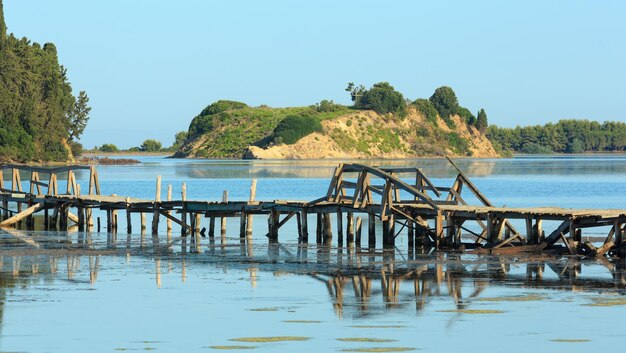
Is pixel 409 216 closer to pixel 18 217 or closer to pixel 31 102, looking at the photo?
pixel 18 217

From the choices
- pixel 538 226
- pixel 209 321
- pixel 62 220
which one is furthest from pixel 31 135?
pixel 209 321

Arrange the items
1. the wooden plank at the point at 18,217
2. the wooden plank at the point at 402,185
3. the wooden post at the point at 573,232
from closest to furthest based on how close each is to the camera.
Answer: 1. the wooden post at the point at 573,232
2. the wooden plank at the point at 402,185
3. the wooden plank at the point at 18,217

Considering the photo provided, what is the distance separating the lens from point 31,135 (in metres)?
124

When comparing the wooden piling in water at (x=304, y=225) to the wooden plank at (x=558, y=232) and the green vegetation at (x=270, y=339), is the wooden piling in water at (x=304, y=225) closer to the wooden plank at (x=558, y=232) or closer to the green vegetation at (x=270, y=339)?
the wooden plank at (x=558, y=232)

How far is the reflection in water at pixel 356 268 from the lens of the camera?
24.8 m

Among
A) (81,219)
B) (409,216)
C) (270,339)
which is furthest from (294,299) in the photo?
(81,219)

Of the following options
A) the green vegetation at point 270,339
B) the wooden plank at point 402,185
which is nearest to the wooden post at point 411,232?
the wooden plank at point 402,185

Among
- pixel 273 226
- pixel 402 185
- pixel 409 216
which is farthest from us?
pixel 273 226

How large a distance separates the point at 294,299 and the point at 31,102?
102m

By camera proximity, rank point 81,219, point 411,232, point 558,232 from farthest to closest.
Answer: point 81,219
point 411,232
point 558,232

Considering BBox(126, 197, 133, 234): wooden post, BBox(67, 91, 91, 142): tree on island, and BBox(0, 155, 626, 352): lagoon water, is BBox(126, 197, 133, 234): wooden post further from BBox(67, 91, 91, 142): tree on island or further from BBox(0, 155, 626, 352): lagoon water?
BBox(67, 91, 91, 142): tree on island

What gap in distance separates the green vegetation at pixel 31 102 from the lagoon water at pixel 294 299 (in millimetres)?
81162

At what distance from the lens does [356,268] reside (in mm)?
30188

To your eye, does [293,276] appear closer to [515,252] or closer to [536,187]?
[515,252]
